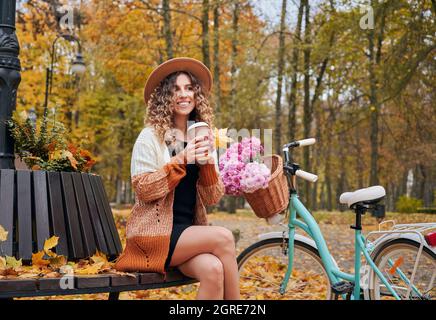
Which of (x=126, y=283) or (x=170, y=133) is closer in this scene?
(x=126, y=283)

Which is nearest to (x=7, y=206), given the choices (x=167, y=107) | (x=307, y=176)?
(x=167, y=107)

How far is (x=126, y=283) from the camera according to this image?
8.60ft

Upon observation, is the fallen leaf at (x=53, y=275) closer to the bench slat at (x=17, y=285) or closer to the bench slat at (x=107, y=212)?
the bench slat at (x=17, y=285)

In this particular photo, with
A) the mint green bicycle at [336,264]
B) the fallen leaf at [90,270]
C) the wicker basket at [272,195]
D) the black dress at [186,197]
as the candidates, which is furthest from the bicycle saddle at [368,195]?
the fallen leaf at [90,270]

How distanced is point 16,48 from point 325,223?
39.7 feet

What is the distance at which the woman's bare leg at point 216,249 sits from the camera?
8.79 ft

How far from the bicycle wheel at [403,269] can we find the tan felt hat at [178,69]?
1.54m

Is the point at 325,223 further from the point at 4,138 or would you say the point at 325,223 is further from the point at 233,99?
the point at 4,138

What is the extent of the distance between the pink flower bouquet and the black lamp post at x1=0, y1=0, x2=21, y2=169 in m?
1.32

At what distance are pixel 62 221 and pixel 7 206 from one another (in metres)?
0.31

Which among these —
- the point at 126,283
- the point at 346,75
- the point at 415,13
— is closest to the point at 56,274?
A: the point at 126,283

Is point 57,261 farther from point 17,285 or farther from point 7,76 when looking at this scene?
point 7,76

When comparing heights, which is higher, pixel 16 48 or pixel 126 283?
pixel 16 48

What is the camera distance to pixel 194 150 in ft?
8.73
